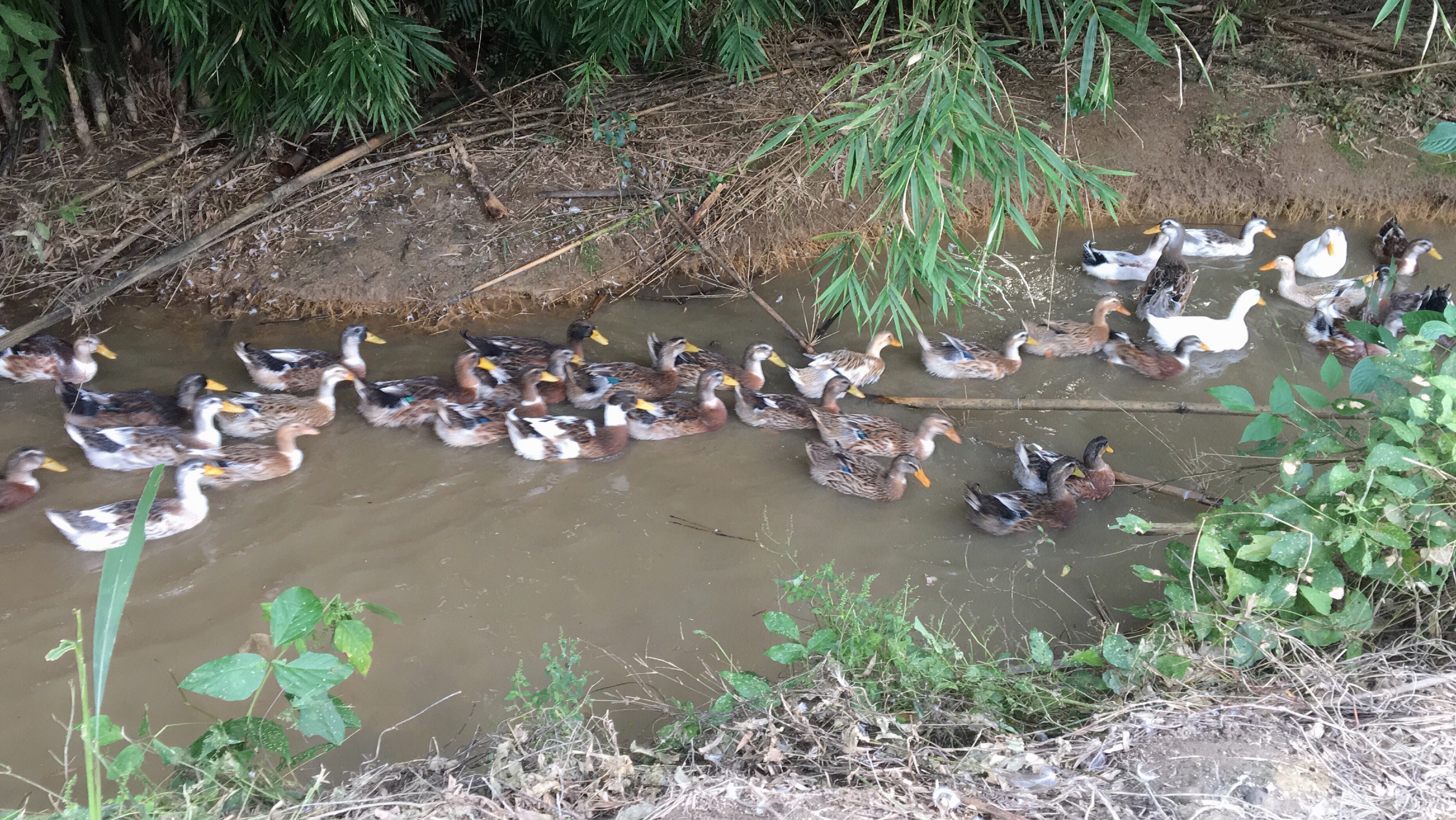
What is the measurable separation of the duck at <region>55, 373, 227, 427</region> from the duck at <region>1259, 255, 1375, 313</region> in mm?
7283

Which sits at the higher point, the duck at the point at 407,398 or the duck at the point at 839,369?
the duck at the point at 407,398

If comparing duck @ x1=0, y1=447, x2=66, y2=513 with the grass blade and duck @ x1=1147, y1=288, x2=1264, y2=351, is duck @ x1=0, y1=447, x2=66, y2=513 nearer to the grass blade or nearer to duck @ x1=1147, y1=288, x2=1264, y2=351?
the grass blade

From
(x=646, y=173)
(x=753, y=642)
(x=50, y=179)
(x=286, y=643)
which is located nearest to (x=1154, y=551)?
(x=753, y=642)

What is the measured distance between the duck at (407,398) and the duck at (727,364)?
1.27 metres

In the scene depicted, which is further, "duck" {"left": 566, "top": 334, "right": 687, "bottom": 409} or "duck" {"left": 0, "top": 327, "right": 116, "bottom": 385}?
"duck" {"left": 566, "top": 334, "right": 687, "bottom": 409}

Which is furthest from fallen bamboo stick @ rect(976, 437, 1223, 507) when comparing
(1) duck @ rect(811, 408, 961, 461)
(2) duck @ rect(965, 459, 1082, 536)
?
(1) duck @ rect(811, 408, 961, 461)

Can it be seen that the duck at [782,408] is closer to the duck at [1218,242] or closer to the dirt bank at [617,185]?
the dirt bank at [617,185]

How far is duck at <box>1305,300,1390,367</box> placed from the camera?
5.96 metres

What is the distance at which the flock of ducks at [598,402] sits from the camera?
4.71 meters

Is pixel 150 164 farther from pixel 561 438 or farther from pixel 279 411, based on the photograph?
pixel 561 438

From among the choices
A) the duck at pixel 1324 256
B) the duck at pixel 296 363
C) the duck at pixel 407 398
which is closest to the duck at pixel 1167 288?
the duck at pixel 1324 256

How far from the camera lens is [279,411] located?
5.33 meters

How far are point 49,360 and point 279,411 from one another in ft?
4.57

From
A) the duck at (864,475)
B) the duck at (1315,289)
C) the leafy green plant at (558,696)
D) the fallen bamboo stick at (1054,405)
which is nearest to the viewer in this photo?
the leafy green plant at (558,696)
